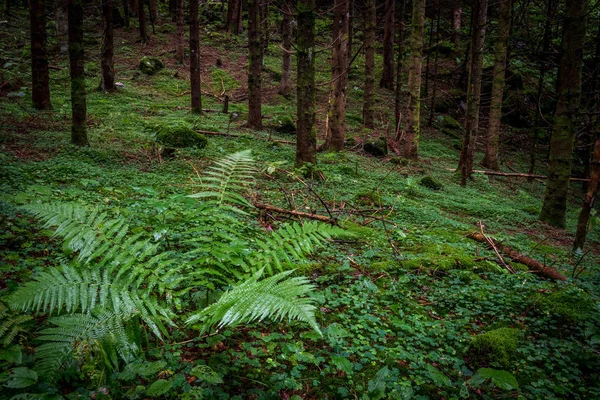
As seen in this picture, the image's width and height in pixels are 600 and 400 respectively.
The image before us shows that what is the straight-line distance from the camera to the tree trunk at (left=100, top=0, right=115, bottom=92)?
1313 centimetres

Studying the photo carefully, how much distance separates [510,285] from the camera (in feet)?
12.5

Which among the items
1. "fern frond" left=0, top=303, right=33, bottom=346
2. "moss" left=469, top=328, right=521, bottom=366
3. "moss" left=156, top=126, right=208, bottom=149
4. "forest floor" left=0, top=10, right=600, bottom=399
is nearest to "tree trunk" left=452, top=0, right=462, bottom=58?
"forest floor" left=0, top=10, right=600, bottom=399

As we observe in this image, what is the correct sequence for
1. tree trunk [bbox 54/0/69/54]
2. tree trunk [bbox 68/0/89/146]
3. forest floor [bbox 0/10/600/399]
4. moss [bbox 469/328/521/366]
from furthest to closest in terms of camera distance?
tree trunk [bbox 54/0/69/54] → tree trunk [bbox 68/0/89/146] → moss [bbox 469/328/521/366] → forest floor [bbox 0/10/600/399]

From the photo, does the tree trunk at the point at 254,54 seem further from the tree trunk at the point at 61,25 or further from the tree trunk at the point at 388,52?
the tree trunk at the point at 388,52

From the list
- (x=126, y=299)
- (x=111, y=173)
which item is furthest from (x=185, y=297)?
(x=111, y=173)

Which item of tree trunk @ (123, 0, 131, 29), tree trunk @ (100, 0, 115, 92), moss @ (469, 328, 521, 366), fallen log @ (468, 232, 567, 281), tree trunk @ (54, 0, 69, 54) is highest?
tree trunk @ (123, 0, 131, 29)

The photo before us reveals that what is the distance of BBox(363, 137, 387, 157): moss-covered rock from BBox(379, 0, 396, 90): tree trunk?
396 inches

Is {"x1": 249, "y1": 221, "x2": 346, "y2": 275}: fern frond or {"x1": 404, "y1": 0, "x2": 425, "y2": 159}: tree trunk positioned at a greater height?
{"x1": 404, "y1": 0, "x2": 425, "y2": 159}: tree trunk

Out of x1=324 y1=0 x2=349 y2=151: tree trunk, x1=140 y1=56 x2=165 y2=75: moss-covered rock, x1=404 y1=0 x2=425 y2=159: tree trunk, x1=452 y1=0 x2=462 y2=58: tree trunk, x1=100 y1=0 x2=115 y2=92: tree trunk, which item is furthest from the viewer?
x1=452 y1=0 x2=462 y2=58: tree trunk

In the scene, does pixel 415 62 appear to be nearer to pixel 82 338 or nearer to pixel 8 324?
pixel 82 338

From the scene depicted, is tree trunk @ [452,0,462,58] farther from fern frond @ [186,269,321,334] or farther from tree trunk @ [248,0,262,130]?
fern frond @ [186,269,321,334]

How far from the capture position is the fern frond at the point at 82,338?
5.40ft

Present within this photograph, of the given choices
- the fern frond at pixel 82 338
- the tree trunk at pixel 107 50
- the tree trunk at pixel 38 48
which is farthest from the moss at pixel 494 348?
the tree trunk at pixel 107 50

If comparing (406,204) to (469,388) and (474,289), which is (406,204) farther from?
(469,388)
